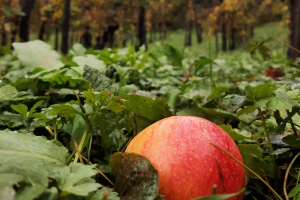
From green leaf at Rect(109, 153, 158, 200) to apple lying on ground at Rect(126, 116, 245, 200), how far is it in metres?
0.06

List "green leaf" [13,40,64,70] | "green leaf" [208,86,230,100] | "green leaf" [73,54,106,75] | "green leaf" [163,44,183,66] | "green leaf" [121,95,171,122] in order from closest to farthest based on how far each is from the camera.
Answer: "green leaf" [121,95,171,122] → "green leaf" [208,86,230,100] → "green leaf" [73,54,106,75] → "green leaf" [13,40,64,70] → "green leaf" [163,44,183,66]

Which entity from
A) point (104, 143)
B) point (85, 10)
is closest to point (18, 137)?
point (104, 143)

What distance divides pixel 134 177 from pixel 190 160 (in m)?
0.16

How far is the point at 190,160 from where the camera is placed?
0.79 meters

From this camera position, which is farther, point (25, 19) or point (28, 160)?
point (25, 19)

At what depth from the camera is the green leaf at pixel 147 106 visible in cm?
111

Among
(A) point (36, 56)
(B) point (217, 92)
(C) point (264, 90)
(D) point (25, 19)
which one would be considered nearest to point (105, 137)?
(C) point (264, 90)

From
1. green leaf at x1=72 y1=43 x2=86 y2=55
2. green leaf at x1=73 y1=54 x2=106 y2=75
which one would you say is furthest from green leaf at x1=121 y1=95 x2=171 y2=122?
green leaf at x1=72 y1=43 x2=86 y2=55

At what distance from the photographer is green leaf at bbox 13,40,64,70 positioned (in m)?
2.10

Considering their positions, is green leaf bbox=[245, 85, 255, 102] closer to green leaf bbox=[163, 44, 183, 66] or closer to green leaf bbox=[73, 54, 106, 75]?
green leaf bbox=[73, 54, 106, 75]

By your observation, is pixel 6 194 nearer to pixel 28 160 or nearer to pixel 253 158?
pixel 28 160

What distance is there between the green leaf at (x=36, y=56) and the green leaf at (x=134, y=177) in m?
1.44

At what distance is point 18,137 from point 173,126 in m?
0.44

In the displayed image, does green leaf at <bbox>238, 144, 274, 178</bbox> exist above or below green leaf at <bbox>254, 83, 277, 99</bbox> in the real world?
below
